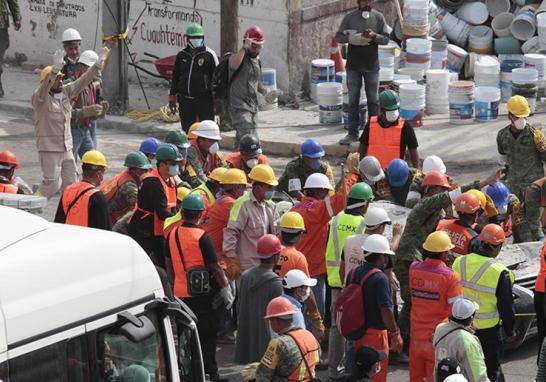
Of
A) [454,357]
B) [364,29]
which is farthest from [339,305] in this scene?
[364,29]

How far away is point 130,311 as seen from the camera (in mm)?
6730

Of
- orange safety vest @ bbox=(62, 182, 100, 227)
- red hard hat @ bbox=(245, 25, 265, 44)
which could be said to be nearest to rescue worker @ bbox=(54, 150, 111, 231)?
orange safety vest @ bbox=(62, 182, 100, 227)

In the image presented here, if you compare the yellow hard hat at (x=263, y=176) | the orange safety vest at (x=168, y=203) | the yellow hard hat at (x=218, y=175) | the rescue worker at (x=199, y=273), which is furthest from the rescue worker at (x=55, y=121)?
the rescue worker at (x=199, y=273)

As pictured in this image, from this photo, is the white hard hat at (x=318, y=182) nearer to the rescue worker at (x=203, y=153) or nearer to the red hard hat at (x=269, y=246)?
the red hard hat at (x=269, y=246)

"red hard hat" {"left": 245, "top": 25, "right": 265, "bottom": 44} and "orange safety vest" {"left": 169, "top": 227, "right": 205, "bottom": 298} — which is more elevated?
"red hard hat" {"left": 245, "top": 25, "right": 265, "bottom": 44}

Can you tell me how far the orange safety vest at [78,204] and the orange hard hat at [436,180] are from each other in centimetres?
292

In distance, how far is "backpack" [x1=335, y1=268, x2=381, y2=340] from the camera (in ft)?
31.5

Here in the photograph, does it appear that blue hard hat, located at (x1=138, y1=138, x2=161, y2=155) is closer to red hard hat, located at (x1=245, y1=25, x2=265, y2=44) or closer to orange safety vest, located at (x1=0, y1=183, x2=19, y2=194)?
orange safety vest, located at (x1=0, y1=183, x2=19, y2=194)

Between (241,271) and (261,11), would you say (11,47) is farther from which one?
(241,271)

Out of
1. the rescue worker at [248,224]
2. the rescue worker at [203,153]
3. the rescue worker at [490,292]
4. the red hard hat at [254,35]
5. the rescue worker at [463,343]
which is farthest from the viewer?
the red hard hat at [254,35]

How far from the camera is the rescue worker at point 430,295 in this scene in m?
9.63

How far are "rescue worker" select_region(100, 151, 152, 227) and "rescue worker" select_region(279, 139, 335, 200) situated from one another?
1.54 meters

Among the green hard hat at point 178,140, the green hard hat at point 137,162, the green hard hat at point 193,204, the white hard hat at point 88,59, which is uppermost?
the white hard hat at point 88,59

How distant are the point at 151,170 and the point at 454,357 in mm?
3883
